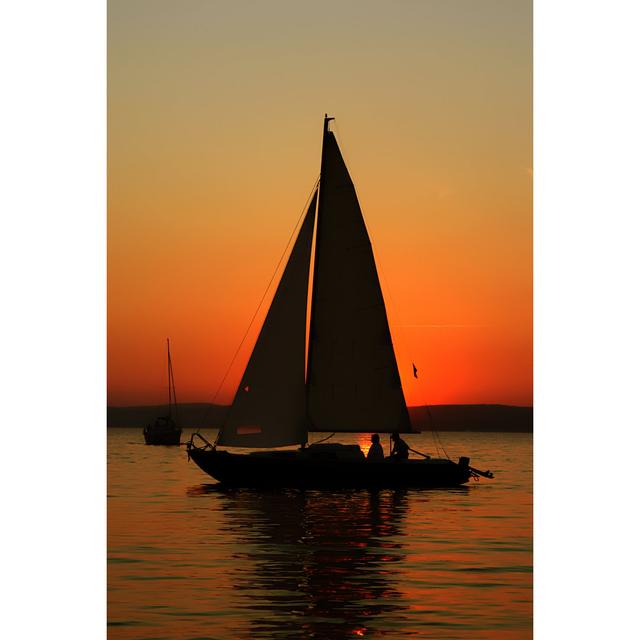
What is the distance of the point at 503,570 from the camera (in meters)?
17.4

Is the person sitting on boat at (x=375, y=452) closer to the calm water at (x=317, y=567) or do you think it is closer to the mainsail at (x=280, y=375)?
the calm water at (x=317, y=567)

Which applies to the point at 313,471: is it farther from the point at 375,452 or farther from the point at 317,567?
the point at 317,567

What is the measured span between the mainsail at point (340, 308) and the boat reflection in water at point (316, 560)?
1.92 meters

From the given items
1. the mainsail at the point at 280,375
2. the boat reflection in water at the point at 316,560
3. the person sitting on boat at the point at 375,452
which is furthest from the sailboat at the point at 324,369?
the boat reflection in water at the point at 316,560

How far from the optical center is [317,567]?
16391mm

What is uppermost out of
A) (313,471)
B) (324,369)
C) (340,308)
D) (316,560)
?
(340,308)

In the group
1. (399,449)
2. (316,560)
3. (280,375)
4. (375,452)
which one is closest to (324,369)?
(280,375)

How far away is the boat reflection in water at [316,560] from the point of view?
13.0 metres

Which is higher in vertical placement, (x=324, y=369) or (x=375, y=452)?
(x=324, y=369)

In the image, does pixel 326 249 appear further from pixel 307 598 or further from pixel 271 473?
pixel 307 598

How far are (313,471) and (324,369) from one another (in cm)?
219
